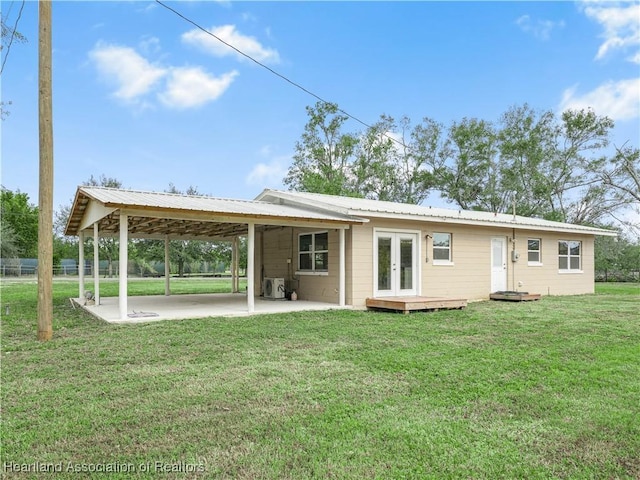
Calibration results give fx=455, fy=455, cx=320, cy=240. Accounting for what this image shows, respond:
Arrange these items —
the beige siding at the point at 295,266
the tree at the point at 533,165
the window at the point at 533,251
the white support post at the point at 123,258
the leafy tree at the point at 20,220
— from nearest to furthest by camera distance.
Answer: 1. the white support post at the point at 123,258
2. the beige siding at the point at 295,266
3. the window at the point at 533,251
4. the tree at the point at 533,165
5. the leafy tree at the point at 20,220

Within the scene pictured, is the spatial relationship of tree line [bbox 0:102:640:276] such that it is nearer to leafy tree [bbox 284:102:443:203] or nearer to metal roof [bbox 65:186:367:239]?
leafy tree [bbox 284:102:443:203]

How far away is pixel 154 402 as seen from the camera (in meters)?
3.81

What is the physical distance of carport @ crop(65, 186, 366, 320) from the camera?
798 cm

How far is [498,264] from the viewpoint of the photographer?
13922mm

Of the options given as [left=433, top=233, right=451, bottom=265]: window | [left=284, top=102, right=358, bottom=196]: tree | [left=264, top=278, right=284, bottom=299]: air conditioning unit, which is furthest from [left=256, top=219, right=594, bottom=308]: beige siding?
[left=284, top=102, right=358, bottom=196]: tree

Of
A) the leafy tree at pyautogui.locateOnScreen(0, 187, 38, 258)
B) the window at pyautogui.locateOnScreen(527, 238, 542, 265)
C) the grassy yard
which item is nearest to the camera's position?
the grassy yard

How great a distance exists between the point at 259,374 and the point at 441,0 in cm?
1214

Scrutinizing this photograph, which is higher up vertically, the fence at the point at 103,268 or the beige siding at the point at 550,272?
the beige siding at the point at 550,272

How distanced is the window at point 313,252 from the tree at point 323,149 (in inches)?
740

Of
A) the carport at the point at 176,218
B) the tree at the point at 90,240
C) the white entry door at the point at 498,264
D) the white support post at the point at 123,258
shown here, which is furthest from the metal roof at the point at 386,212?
the tree at the point at 90,240

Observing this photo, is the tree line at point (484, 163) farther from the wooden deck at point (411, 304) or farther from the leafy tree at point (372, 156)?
the wooden deck at point (411, 304)

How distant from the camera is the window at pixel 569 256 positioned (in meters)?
15.8

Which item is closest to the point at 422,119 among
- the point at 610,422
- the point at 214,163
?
the point at 214,163

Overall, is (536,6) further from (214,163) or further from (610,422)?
(214,163)
